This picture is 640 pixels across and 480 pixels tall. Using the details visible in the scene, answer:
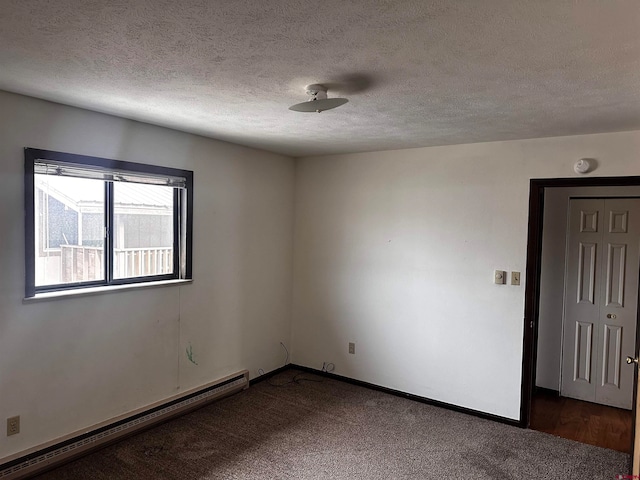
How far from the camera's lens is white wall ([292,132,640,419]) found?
3.42 metres

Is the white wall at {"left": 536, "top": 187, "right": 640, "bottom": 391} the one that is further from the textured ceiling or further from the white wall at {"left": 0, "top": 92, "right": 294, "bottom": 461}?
the white wall at {"left": 0, "top": 92, "right": 294, "bottom": 461}

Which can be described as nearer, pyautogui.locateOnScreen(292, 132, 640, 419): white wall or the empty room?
the empty room

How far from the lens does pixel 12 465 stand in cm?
248

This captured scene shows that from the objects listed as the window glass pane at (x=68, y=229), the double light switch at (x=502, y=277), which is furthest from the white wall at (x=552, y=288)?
the window glass pane at (x=68, y=229)

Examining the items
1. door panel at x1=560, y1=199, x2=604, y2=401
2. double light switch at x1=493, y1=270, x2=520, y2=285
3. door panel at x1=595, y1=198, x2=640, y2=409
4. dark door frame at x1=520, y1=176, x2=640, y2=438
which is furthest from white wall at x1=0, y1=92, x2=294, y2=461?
door panel at x1=595, y1=198, x2=640, y2=409

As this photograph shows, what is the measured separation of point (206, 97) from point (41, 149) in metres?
1.09

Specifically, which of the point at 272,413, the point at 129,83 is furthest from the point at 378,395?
the point at 129,83

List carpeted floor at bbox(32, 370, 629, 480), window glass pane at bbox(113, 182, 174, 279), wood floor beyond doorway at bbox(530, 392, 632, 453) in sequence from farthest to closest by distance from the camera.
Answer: wood floor beyond doorway at bbox(530, 392, 632, 453) < window glass pane at bbox(113, 182, 174, 279) < carpeted floor at bbox(32, 370, 629, 480)

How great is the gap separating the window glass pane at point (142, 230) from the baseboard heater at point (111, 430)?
1.04 m

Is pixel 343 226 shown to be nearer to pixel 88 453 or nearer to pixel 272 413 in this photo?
pixel 272 413

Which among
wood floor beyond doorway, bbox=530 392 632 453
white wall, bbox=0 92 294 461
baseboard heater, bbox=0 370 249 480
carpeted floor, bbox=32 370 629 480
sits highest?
white wall, bbox=0 92 294 461

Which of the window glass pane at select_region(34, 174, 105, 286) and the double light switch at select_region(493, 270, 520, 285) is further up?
the window glass pane at select_region(34, 174, 105, 286)

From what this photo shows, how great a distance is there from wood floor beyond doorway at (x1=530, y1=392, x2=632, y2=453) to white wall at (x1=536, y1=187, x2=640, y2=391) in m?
0.27

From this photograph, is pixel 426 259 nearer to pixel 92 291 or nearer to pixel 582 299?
pixel 582 299
